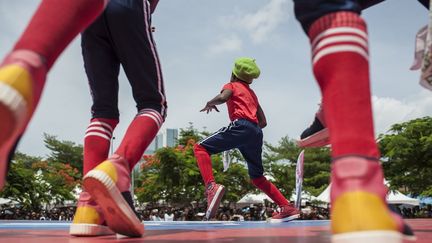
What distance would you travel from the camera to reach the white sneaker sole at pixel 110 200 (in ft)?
5.74

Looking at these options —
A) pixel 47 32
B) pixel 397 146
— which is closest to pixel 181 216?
pixel 397 146

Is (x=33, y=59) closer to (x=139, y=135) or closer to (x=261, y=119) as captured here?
(x=139, y=135)

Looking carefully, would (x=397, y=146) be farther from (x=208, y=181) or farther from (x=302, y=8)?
(x=302, y=8)

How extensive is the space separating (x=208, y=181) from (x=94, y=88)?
108 inches

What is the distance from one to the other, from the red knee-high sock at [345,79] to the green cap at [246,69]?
440cm

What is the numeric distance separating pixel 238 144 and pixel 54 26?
4.00 m

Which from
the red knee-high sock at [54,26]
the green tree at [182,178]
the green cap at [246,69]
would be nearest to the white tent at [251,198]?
the green tree at [182,178]

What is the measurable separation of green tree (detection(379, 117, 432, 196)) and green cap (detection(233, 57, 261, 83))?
23044mm

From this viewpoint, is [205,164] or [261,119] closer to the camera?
[205,164]

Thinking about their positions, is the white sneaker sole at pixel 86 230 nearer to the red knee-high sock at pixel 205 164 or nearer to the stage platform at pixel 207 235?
the stage platform at pixel 207 235

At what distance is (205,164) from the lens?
5.24 meters

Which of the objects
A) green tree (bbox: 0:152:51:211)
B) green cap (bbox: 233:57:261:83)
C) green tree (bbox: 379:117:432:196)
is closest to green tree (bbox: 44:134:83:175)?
green tree (bbox: 0:152:51:211)

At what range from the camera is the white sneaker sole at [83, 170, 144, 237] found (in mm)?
1751

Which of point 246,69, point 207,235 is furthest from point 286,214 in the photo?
point 207,235
